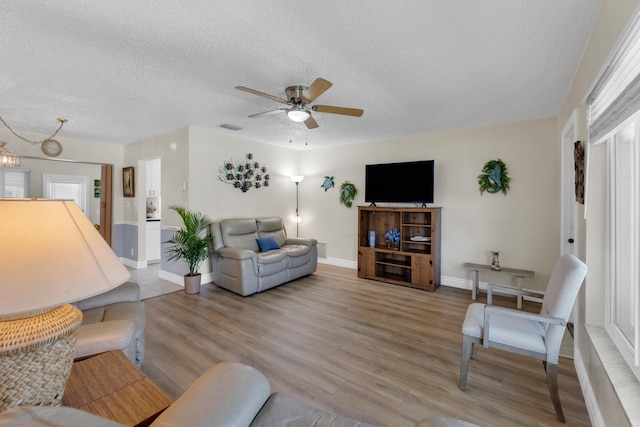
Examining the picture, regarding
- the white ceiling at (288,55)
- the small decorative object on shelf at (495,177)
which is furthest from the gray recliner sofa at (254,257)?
the small decorative object on shelf at (495,177)

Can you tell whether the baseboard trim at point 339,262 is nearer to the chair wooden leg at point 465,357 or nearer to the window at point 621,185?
the chair wooden leg at point 465,357

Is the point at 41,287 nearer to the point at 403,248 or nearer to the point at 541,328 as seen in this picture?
the point at 541,328

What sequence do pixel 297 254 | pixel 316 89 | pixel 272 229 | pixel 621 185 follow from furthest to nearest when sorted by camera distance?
1. pixel 272 229
2. pixel 297 254
3. pixel 316 89
4. pixel 621 185

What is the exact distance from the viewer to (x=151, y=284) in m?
4.39

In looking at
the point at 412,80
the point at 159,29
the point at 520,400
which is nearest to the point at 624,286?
the point at 520,400

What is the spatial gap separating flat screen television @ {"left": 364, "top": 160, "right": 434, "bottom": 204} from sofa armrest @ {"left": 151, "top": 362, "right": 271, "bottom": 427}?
3.84 metres

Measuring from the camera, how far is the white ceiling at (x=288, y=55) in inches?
66.8

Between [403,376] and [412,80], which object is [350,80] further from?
[403,376]

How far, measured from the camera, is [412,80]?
2598mm

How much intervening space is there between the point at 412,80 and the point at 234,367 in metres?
2.68

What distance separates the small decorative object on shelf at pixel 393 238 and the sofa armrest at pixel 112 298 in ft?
11.8

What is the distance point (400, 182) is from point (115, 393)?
14.1ft

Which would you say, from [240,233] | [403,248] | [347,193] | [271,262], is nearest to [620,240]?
[403,248]

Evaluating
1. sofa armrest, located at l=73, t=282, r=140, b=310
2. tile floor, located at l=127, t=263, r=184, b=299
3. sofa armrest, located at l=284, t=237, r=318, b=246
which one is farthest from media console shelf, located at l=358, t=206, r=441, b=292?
sofa armrest, located at l=73, t=282, r=140, b=310
